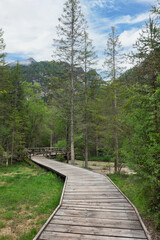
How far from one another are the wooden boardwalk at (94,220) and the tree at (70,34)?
9.79 metres

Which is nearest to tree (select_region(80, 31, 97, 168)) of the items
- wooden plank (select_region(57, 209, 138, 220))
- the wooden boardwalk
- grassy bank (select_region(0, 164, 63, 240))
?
grassy bank (select_region(0, 164, 63, 240))

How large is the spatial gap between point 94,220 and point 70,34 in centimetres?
1612

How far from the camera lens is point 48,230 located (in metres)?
3.35

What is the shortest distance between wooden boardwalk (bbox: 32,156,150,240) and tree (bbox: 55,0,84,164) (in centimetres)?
979

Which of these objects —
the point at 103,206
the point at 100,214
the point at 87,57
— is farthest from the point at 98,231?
the point at 87,57

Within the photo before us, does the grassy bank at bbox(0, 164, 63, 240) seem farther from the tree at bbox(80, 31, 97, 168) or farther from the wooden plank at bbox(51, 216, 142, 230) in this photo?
the tree at bbox(80, 31, 97, 168)

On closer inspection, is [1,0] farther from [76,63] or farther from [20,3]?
[76,63]

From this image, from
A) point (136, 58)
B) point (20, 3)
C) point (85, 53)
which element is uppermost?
point (20, 3)

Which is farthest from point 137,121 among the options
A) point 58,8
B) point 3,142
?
point 3,142

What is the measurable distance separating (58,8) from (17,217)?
17898mm

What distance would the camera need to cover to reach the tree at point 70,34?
14.8m

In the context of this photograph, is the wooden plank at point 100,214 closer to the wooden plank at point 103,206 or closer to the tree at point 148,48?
the wooden plank at point 103,206

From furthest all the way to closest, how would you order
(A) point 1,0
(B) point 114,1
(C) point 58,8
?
(C) point 58,8 < (A) point 1,0 < (B) point 114,1

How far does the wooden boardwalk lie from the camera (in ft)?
10.3
